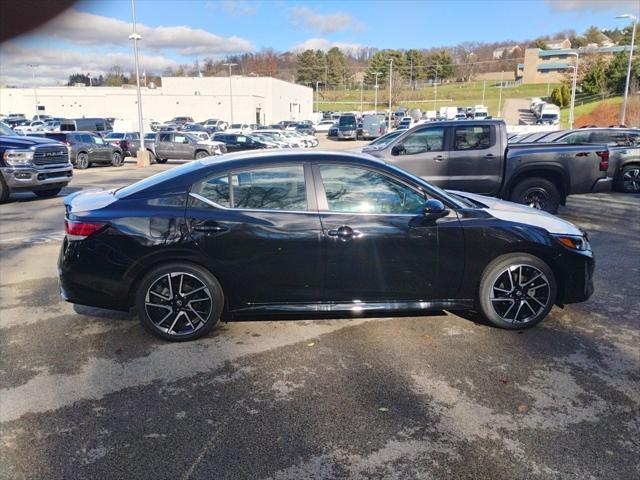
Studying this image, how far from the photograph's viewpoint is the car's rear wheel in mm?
26138

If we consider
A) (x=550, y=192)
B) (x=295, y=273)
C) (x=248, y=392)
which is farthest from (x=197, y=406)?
(x=550, y=192)

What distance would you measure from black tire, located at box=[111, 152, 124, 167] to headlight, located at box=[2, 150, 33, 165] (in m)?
14.4

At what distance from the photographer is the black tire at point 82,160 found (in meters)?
24.5

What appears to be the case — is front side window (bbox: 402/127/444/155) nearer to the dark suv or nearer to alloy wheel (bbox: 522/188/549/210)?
alloy wheel (bbox: 522/188/549/210)

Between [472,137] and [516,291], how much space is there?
20.4ft

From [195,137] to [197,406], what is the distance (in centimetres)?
2707

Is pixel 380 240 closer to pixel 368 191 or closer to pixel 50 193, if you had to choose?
pixel 368 191

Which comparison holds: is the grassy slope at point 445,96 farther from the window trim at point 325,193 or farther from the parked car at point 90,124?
the window trim at point 325,193

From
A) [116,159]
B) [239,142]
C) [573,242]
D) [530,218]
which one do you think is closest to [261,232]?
[530,218]

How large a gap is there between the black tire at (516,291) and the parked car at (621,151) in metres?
10.4

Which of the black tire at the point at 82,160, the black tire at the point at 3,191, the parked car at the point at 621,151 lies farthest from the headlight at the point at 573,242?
the black tire at the point at 82,160

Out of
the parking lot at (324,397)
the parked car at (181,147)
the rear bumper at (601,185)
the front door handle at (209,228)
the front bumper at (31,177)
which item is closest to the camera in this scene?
the parking lot at (324,397)

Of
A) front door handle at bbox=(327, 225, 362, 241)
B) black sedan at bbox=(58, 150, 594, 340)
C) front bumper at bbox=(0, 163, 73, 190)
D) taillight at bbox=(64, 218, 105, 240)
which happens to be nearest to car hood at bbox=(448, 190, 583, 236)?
black sedan at bbox=(58, 150, 594, 340)

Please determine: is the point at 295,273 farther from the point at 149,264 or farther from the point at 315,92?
the point at 315,92
